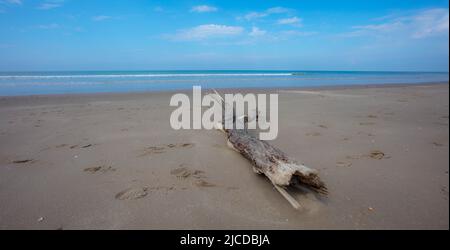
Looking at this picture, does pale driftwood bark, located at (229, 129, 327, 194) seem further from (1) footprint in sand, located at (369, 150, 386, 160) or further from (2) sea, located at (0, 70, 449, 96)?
(2) sea, located at (0, 70, 449, 96)

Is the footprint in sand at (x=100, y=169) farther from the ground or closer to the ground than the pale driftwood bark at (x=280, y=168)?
closer to the ground

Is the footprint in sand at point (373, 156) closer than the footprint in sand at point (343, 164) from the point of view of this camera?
No

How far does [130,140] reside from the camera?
4.39 meters

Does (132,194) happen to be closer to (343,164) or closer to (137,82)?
(343,164)

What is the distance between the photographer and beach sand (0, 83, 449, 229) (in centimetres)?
221

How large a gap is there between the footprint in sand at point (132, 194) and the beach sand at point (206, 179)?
2 cm

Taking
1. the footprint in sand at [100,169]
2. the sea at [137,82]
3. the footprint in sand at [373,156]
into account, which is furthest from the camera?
the sea at [137,82]

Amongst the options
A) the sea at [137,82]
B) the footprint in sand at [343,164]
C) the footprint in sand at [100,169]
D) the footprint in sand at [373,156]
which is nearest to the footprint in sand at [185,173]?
the footprint in sand at [100,169]

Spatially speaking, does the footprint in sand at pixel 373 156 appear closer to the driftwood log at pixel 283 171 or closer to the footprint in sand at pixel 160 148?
the driftwood log at pixel 283 171

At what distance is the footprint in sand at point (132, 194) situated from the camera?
2.55m

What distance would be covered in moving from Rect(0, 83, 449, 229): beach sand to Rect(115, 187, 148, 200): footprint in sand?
2cm

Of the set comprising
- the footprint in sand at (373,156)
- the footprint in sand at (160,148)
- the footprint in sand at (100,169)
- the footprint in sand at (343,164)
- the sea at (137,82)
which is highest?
the sea at (137,82)
